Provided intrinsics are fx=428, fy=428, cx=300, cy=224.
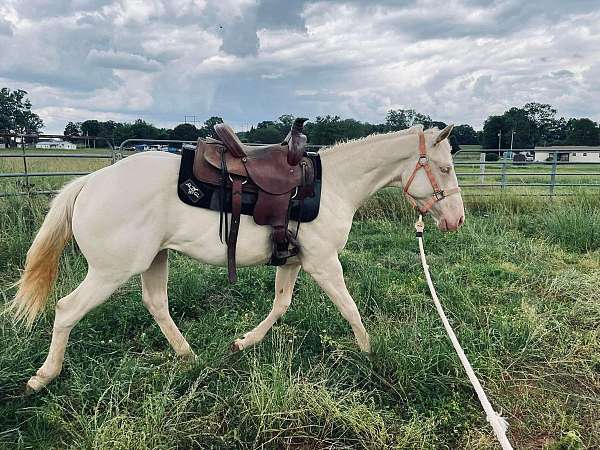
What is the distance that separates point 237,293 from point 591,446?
9.64ft

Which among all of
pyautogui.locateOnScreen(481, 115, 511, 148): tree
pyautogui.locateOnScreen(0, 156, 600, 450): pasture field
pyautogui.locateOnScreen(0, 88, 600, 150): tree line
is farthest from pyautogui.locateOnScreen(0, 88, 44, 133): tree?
pyautogui.locateOnScreen(481, 115, 511, 148): tree

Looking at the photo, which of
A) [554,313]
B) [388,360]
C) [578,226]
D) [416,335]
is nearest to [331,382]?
[388,360]

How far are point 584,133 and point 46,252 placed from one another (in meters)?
71.5

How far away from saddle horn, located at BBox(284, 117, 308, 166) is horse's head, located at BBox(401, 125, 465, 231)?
790mm

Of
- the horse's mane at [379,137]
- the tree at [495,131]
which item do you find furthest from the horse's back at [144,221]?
the tree at [495,131]

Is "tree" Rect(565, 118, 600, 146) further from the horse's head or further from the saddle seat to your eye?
the saddle seat

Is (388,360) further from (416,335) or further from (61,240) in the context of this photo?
(61,240)

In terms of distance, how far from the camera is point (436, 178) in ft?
9.90

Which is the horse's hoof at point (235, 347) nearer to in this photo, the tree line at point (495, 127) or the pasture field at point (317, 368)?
the pasture field at point (317, 368)

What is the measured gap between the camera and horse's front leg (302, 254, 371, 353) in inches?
116

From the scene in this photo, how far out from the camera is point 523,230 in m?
7.02

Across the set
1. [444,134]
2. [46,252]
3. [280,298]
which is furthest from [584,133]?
[46,252]

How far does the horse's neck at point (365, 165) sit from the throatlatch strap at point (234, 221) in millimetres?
672

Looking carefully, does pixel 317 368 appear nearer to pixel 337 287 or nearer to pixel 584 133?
pixel 337 287
